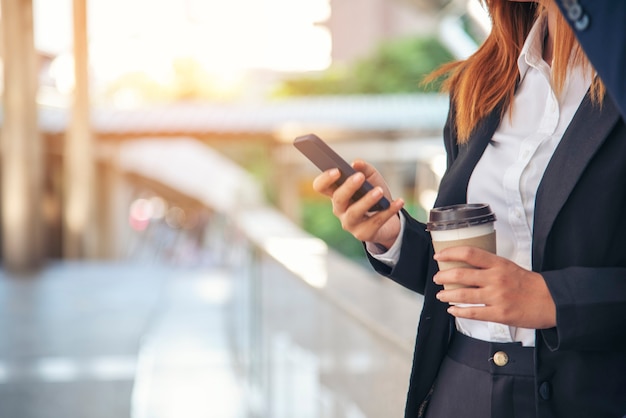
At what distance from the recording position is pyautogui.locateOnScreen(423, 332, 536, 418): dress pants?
1.02m

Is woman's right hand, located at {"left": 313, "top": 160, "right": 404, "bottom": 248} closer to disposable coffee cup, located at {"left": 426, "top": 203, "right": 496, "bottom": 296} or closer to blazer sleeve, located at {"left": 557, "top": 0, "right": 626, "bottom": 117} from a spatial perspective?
disposable coffee cup, located at {"left": 426, "top": 203, "right": 496, "bottom": 296}

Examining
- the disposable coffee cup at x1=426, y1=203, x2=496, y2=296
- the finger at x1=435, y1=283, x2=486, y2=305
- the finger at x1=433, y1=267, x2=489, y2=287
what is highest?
the disposable coffee cup at x1=426, y1=203, x2=496, y2=296

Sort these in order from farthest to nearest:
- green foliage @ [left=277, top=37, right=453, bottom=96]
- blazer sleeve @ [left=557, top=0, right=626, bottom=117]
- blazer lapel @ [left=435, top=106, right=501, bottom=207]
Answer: green foliage @ [left=277, top=37, right=453, bottom=96]
blazer lapel @ [left=435, top=106, right=501, bottom=207]
blazer sleeve @ [left=557, top=0, right=626, bottom=117]

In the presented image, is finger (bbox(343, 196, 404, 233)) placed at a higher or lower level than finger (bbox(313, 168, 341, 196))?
lower

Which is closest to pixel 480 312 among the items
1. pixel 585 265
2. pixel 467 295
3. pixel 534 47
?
pixel 467 295

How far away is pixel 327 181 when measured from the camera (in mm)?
1071

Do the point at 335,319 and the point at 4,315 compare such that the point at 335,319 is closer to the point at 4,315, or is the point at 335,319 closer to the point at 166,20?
the point at 4,315

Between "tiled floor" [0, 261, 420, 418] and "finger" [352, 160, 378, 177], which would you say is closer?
"finger" [352, 160, 378, 177]

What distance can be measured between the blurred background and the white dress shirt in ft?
1.40

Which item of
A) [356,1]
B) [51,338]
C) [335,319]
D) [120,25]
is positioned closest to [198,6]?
[120,25]

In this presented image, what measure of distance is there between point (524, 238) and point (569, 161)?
12 centimetres

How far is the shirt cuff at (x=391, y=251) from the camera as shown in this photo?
118cm

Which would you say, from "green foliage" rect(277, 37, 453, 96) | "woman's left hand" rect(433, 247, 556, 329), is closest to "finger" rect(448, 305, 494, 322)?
"woman's left hand" rect(433, 247, 556, 329)

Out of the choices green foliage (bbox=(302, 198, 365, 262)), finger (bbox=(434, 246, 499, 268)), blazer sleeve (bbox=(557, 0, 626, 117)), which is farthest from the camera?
green foliage (bbox=(302, 198, 365, 262))
